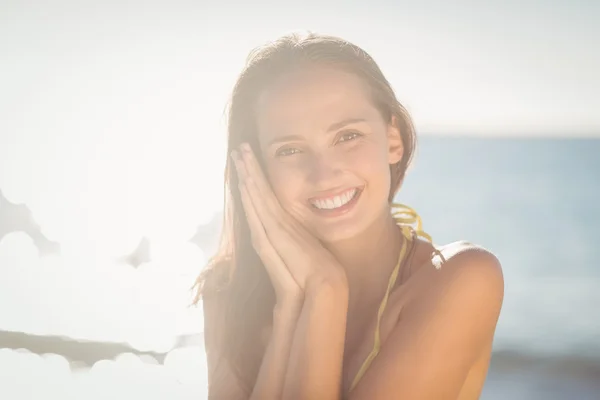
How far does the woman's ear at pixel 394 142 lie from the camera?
248cm

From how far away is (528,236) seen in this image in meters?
9.72

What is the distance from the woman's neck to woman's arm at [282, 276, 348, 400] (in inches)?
11.0

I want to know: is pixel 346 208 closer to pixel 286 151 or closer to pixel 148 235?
pixel 286 151

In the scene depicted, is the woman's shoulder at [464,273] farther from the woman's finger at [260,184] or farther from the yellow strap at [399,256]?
the woman's finger at [260,184]

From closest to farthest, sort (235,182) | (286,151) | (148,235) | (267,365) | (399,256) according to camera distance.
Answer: (267,365), (286,151), (399,256), (235,182), (148,235)

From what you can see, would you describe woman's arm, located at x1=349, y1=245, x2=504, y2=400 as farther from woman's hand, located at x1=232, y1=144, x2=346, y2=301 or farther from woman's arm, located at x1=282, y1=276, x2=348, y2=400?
woman's hand, located at x1=232, y1=144, x2=346, y2=301

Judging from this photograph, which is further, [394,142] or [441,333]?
[394,142]

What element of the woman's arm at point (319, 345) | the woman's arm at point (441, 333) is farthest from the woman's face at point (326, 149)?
the woman's arm at point (441, 333)

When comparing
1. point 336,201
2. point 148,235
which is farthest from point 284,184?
point 148,235

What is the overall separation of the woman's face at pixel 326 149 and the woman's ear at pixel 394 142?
9 centimetres

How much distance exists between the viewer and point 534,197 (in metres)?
10.6

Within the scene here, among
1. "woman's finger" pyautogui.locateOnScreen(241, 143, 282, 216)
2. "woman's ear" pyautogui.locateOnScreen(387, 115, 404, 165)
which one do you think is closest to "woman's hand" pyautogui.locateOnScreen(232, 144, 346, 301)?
"woman's finger" pyautogui.locateOnScreen(241, 143, 282, 216)

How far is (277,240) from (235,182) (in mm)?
312

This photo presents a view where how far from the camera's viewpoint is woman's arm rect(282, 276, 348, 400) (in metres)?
2.07
